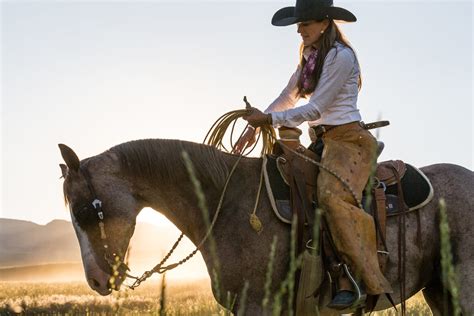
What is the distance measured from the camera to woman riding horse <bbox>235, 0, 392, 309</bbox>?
19.6 ft

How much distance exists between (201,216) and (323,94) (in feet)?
5.07

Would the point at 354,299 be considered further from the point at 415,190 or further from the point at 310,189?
the point at 415,190

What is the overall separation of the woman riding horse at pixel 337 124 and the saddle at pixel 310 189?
135 millimetres

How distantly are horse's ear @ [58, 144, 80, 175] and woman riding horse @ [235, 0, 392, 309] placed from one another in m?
1.59

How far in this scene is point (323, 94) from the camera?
245 inches

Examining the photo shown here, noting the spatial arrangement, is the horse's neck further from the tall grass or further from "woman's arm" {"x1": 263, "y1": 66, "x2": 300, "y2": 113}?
the tall grass

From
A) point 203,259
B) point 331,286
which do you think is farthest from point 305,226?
point 203,259

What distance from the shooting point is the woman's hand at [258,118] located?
6.23m

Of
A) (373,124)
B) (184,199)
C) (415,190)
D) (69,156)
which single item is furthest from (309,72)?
(69,156)

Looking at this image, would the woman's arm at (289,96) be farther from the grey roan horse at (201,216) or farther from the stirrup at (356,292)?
the stirrup at (356,292)

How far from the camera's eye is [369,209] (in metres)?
6.37

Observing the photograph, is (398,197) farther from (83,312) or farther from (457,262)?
(83,312)

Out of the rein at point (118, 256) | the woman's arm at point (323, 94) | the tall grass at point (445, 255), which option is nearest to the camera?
the tall grass at point (445, 255)

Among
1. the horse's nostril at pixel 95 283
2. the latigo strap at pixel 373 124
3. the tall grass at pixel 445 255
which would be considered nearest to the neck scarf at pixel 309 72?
the latigo strap at pixel 373 124
